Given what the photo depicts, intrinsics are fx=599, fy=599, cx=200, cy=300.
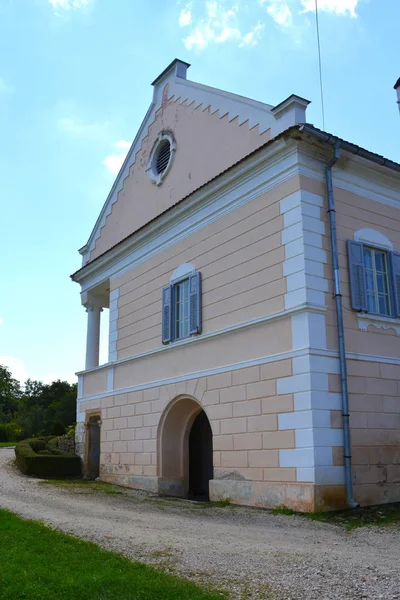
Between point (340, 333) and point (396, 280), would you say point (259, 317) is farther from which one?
point (396, 280)

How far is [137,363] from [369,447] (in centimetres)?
684

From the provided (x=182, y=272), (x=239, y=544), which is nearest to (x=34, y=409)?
(x=182, y=272)

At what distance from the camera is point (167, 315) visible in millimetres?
14492

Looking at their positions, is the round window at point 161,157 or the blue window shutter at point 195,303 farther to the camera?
the round window at point 161,157

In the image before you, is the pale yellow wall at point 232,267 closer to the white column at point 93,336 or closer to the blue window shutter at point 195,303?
the blue window shutter at point 195,303

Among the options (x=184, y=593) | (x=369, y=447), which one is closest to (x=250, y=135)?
(x=369, y=447)

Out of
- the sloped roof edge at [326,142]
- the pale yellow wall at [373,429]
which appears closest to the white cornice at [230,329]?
the pale yellow wall at [373,429]

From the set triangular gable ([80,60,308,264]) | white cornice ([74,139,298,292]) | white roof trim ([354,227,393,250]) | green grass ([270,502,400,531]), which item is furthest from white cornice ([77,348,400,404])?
triangular gable ([80,60,308,264])

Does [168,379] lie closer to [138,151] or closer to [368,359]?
[368,359]

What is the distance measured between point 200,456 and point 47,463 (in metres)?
4.71

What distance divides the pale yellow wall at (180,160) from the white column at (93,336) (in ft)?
6.35

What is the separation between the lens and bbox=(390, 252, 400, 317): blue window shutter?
11977 mm

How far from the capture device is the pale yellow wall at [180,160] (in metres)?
13.5

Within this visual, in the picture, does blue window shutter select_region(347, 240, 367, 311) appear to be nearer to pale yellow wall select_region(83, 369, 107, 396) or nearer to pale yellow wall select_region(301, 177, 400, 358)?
pale yellow wall select_region(301, 177, 400, 358)
